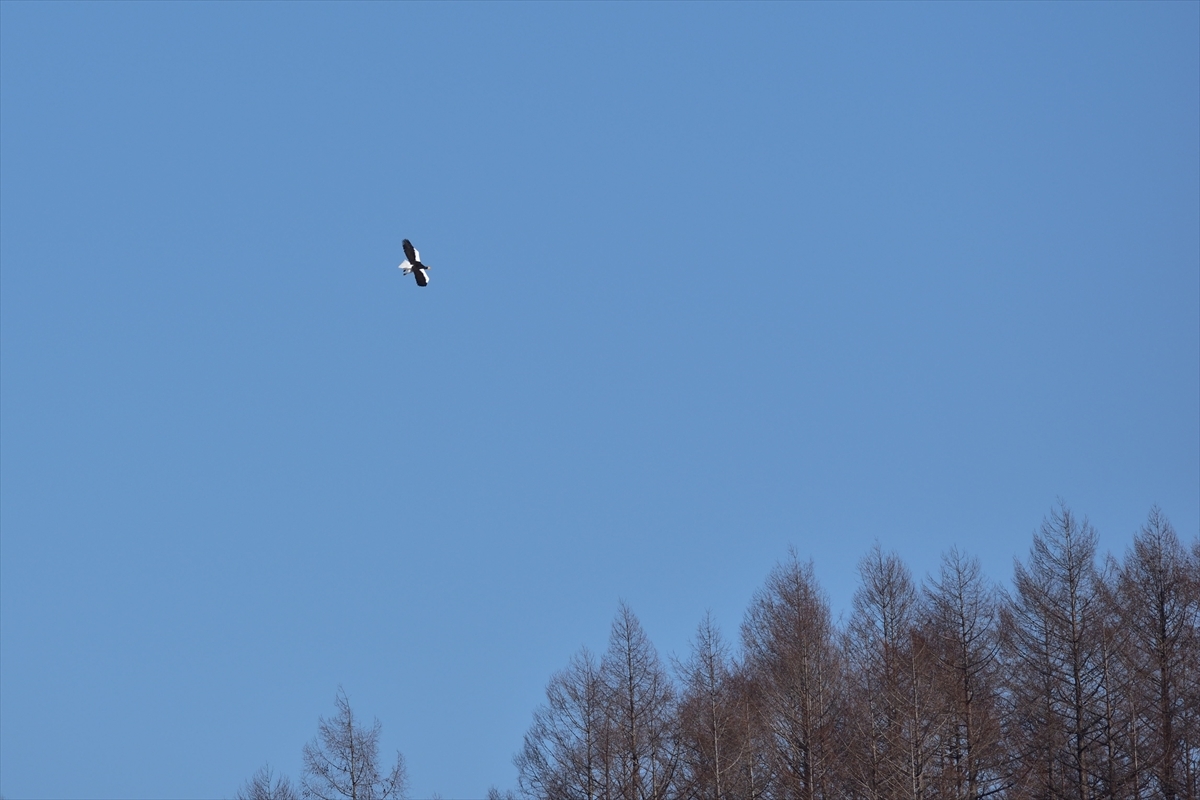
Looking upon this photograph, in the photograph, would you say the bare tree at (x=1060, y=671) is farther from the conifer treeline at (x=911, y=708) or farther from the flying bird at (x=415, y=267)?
the flying bird at (x=415, y=267)

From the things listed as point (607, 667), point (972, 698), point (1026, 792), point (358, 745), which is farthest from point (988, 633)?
point (358, 745)

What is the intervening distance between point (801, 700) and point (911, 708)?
326 centimetres

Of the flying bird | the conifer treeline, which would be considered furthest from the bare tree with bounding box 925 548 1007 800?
the flying bird

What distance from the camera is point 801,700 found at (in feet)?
190

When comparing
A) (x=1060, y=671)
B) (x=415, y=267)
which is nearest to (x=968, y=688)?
(x=1060, y=671)

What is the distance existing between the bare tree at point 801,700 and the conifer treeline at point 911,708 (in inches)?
2.8

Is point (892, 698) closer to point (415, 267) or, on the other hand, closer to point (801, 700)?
point (801, 700)

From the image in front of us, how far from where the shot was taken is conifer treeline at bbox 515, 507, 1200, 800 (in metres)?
57.9

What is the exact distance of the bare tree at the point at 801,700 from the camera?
57594mm

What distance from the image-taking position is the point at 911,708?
5719cm

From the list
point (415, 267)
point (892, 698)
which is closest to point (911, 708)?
point (892, 698)

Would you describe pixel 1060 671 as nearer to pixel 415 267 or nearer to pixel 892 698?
pixel 892 698

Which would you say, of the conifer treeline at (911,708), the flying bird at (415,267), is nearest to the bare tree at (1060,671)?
the conifer treeline at (911,708)

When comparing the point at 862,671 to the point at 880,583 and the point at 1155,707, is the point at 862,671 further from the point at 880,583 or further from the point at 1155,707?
the point at 1155,707
